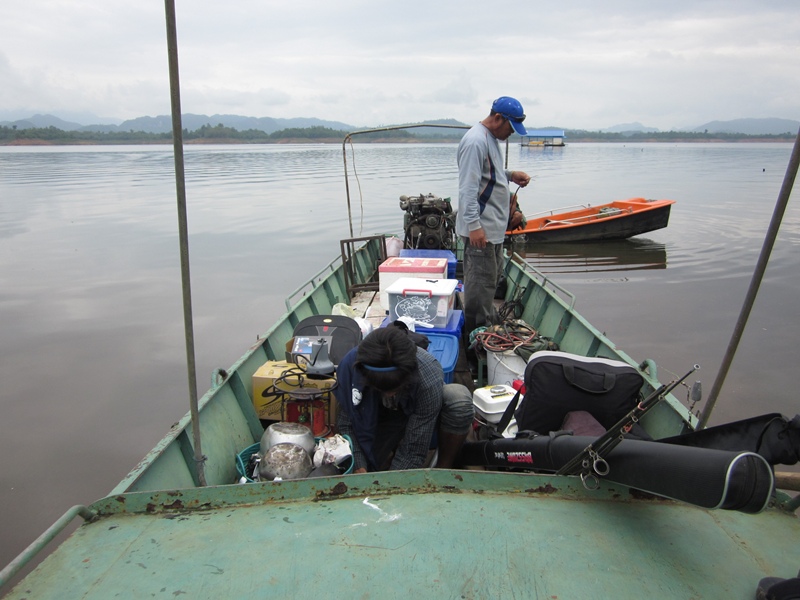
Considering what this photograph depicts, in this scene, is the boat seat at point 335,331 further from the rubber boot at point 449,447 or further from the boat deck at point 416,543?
the boat deck at point 416,543

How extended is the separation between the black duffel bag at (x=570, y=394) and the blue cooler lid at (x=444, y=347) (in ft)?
3.18

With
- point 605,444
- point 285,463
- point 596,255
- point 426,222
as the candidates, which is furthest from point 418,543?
point 596,255

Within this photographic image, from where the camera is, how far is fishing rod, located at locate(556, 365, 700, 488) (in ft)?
5.39

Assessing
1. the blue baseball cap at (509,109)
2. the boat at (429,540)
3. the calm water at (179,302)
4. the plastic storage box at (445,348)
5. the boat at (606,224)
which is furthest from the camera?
the boat at (606,224)

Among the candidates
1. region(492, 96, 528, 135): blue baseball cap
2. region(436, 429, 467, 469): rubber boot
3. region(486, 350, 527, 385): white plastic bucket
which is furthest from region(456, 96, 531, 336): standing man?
region(436, 429, 467, 469): rubber boot

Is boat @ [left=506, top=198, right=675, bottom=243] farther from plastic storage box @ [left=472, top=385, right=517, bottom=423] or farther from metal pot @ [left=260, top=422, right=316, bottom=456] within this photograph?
metal pot @ [left=260, top=422, right=316, bottom=456]

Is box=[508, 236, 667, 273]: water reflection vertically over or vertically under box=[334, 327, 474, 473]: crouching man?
under

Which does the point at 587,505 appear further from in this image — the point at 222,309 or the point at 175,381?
the point at 222,309

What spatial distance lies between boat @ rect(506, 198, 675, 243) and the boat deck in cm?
1271

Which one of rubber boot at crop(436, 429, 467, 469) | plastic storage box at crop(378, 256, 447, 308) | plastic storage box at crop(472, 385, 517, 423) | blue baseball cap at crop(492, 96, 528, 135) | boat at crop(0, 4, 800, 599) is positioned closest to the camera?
boat at crop(0, 4, 800, 599)

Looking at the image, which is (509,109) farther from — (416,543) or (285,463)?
(416,543)

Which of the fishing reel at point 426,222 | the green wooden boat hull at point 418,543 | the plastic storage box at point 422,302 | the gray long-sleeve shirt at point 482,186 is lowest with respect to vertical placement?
the green wooden boat hull at point 418,543

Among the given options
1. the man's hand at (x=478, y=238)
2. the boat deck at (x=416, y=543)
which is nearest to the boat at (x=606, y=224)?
the man's hand at (x=478, y=238)

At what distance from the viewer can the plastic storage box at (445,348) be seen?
12.5 feet
